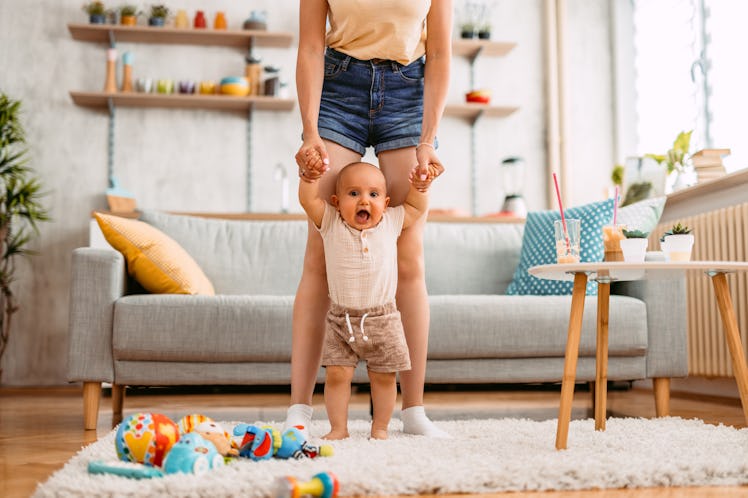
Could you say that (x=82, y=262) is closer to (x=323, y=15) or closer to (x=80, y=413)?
(x=80, y=413)

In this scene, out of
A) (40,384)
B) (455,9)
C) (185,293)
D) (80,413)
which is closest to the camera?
(185,293)

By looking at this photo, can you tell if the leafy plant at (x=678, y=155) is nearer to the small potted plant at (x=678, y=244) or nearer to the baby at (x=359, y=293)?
the small potted plant at (x=678, y=244)

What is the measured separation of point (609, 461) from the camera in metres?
1.44

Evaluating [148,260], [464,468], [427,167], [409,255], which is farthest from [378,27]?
[148,260]

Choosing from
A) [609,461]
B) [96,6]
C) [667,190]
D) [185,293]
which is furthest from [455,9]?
[609,461]

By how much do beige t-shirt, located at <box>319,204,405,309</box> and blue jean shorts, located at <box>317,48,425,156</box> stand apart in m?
0.21

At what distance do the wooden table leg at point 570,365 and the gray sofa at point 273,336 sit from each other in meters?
0.79

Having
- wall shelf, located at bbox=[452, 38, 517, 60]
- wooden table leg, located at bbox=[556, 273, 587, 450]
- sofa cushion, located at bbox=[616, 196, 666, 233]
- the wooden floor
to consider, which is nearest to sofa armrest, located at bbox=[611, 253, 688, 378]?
the wooden floor

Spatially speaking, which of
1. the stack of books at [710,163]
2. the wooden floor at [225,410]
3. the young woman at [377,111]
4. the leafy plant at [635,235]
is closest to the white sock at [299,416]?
the young woman at [377,111]

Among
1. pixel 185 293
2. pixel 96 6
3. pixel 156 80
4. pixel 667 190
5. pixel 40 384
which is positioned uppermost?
pixel 96 6

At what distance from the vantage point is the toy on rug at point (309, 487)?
1141mm

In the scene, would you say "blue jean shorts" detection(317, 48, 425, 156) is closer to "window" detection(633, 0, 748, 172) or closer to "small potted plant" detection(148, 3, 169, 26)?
"window" detection(633, 0, 748, 172)

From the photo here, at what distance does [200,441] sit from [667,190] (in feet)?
10.5

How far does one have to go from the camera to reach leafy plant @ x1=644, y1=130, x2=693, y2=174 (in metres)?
3.82
